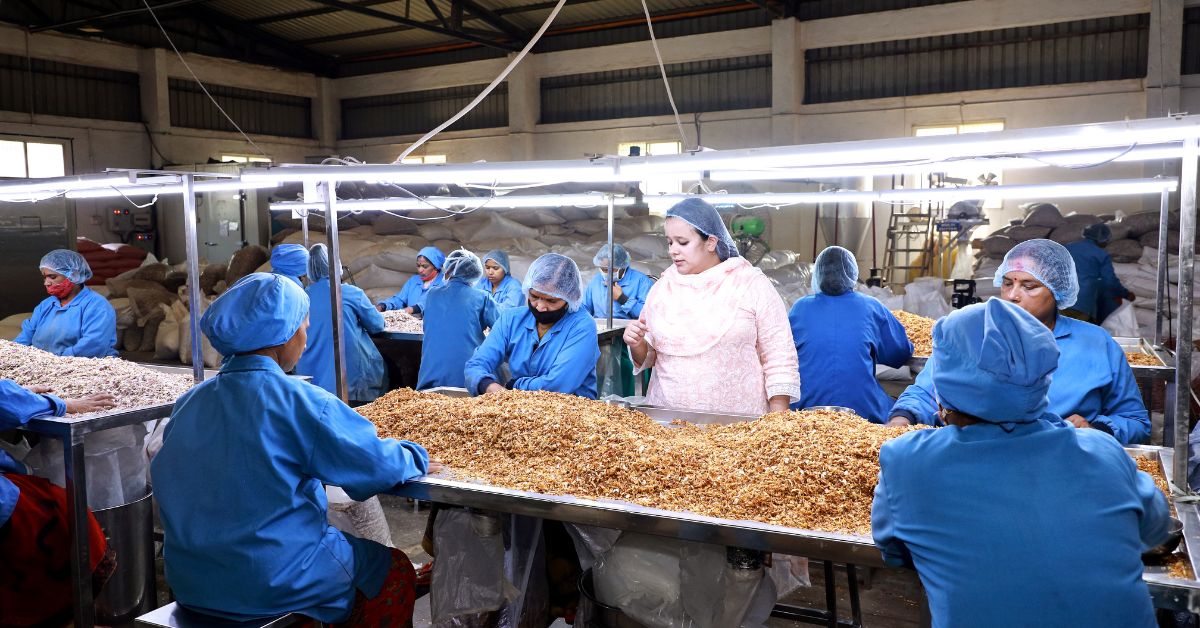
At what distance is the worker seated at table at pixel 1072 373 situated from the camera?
2.52 meters

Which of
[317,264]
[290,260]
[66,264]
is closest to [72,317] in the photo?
[66,264]

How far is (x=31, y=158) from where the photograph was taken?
12172 mm

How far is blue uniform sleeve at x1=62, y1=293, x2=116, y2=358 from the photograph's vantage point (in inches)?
186

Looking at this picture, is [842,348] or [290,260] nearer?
[842,348]

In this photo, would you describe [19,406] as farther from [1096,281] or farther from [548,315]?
[1096,281]

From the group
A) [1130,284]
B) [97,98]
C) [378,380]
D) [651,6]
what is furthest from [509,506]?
[97,98]

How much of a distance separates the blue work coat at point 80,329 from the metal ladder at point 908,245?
7.79 meters

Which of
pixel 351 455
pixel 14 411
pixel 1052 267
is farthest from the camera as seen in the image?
pixel 14 411

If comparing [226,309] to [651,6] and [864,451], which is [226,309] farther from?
[651,6]

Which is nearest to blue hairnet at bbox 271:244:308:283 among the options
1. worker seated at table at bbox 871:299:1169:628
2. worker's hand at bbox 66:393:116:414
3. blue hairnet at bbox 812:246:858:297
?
worker's hand at bbox 66:393:116:414

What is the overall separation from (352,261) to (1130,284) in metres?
7.99

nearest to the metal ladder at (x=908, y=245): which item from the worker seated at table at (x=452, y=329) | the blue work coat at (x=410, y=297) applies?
the blue work coat at (x=410, y=297)

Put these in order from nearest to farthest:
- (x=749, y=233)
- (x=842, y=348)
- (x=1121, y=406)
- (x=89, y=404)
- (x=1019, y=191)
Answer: (x=1121, y=406) → (x=89, y=404) → (x=842, y=348) → (x=1019, y=191) → (x=749, y=233)

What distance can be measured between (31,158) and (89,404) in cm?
1136
